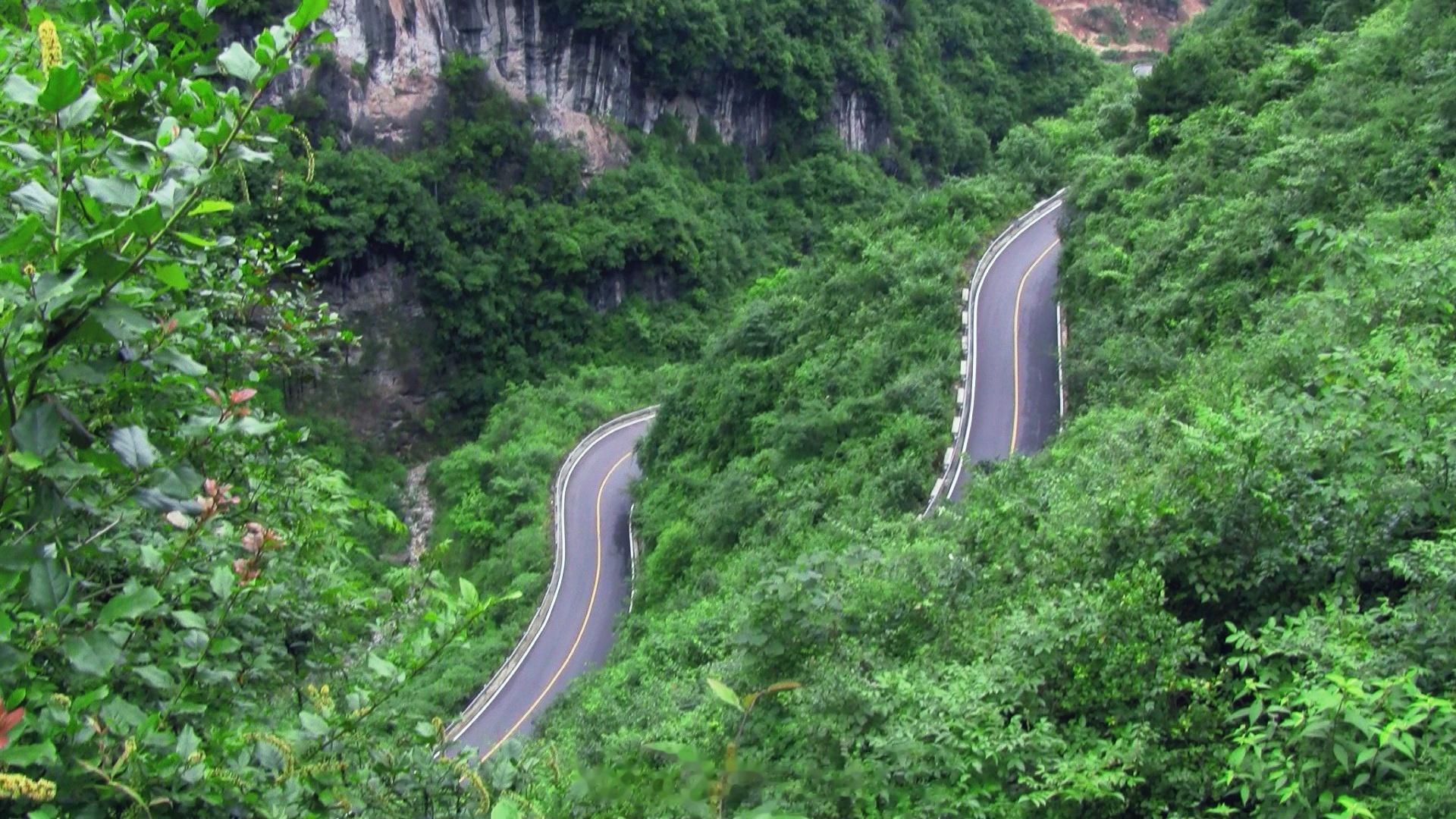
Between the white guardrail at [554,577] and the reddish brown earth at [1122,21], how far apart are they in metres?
50.0

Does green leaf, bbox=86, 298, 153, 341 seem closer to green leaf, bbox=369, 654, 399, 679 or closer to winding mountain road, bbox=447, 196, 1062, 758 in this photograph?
green leaf, bbox=369, 654, 399, 679

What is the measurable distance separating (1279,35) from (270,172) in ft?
83.6

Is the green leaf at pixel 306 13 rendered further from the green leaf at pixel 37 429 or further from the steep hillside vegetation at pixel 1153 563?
the steep hillside vegetation at pixel 1153 563

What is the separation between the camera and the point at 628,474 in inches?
1121

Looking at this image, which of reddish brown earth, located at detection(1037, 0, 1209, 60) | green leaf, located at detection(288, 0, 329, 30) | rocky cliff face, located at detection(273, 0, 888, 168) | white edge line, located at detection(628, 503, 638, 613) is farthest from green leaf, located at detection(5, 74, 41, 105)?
reddish brown earth, located at detection(1037, 0, 1209, 60)

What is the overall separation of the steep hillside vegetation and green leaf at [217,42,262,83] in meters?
1.36

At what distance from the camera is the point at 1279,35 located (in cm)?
2300

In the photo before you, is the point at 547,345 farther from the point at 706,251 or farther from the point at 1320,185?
the point at 1320,185

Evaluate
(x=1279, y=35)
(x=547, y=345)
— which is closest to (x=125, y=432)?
(x=1279, y=35)

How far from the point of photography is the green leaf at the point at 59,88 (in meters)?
1.63

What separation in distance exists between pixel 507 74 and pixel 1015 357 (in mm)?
29167

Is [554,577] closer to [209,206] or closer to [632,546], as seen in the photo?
[632,546]

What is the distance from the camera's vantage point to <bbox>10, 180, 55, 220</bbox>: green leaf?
1702 millimetres

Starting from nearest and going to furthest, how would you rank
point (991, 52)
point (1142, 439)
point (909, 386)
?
point (1142, 439) → point (909, 386) → point (991, 52)
